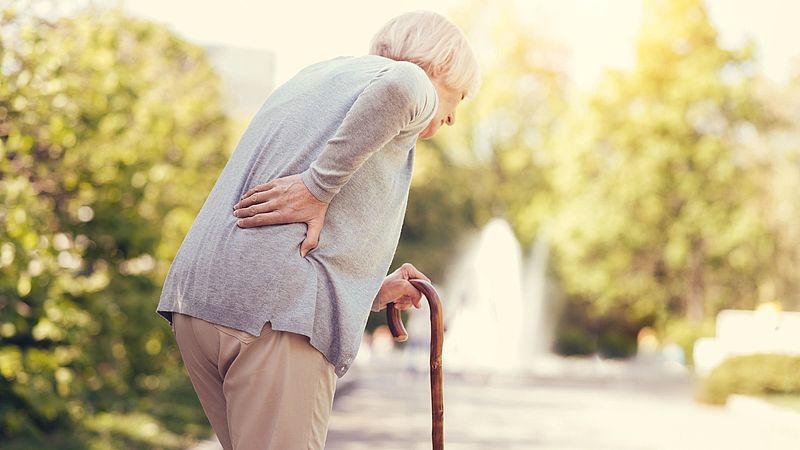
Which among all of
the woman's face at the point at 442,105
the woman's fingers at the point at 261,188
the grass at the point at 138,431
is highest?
the woman's face at the point at 442,105

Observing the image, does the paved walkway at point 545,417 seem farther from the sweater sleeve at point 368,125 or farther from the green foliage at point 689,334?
the sweater sleeve at point 368,125

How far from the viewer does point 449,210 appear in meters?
36.8

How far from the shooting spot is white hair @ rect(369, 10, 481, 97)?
7.14 ft

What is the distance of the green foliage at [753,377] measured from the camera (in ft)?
60.6

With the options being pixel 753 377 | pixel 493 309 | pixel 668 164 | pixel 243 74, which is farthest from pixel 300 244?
pixel 668 164

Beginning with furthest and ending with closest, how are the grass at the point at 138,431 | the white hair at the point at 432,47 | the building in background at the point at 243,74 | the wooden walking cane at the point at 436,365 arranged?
1. the building in background at the point at 243,74
2. the grass at the point at 138,431
3. the wooden walking cane at the point at 436,365
4. the white hair at the point at 432,47

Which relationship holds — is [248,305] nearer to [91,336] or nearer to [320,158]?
[320,158]

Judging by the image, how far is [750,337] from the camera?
24062mm

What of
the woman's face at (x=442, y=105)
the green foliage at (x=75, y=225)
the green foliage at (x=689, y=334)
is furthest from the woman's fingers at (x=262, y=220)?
the green foliage at (x=689, y=334)

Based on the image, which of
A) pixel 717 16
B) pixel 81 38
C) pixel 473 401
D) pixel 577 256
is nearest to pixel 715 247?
pixel 577 256

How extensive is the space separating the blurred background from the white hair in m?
1.35

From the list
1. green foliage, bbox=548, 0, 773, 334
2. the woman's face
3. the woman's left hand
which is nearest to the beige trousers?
the woman's left hand

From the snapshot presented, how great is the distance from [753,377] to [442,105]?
17.6 metres

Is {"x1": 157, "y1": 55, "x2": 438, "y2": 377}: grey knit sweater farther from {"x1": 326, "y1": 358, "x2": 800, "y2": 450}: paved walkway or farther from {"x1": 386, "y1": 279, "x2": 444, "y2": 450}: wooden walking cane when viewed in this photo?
{"x1": 326, "y1": 358, "x2": 800, "y2": 450}: paved walkway
